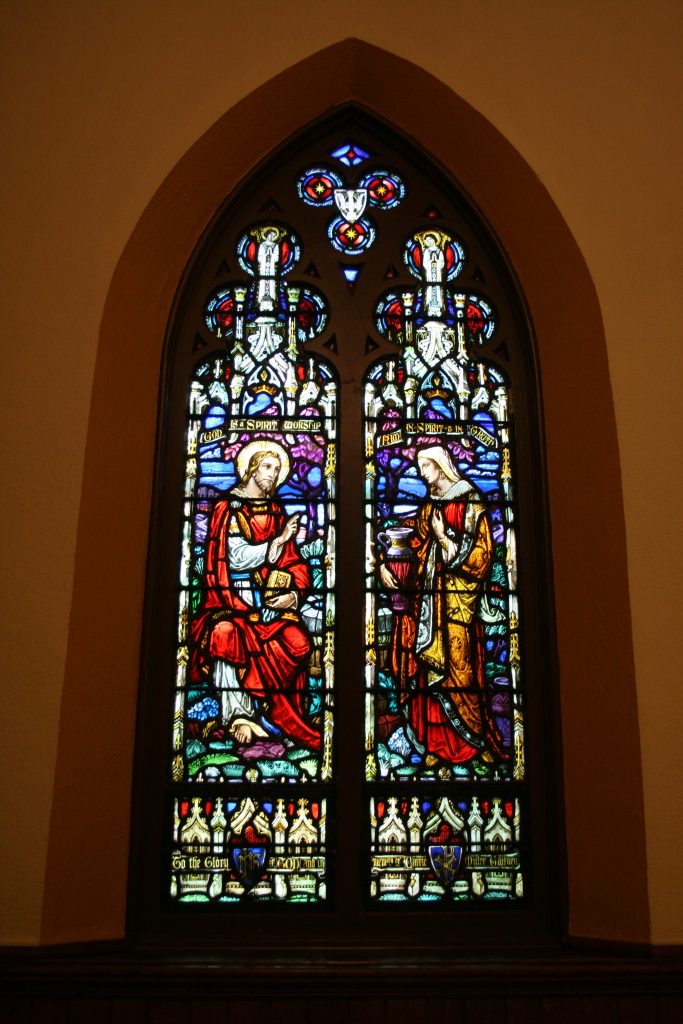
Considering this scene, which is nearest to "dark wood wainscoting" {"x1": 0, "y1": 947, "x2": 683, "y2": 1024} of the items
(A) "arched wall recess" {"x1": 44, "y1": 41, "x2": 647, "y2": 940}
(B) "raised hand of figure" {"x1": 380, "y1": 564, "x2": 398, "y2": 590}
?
(A) "arched wall recess" {"x1": 44, "y1": 41, "x2": 647, "y2": 940}

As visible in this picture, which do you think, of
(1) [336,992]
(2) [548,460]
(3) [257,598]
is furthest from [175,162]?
(1) [336,992]

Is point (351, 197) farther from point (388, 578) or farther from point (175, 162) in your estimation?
point (388, 578)

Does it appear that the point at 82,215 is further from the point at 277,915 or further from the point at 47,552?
the point at 277,915

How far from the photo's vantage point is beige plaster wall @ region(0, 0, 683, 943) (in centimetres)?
362

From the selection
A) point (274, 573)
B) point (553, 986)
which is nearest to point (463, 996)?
point (553, 986)

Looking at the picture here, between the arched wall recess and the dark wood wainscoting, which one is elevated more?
the arched wall recess

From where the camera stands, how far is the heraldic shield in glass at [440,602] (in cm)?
386

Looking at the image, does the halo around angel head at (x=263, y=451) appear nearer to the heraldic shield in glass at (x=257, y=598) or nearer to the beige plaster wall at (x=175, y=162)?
the heraldic shield in glass at (x=257, y=598)

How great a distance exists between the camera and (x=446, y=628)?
4.09 meters

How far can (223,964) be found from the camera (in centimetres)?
347

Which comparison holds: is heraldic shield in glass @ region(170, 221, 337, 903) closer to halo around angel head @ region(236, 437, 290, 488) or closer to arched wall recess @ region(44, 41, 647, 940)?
halo around angel head @ region(236, 437, 290, 488)

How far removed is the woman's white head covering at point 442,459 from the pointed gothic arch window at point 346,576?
0.02 metres

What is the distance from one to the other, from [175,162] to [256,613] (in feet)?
5.41

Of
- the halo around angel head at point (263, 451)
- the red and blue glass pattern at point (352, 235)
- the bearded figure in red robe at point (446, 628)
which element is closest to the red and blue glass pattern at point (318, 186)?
the red and blue glass pattern at point (352, 235)
